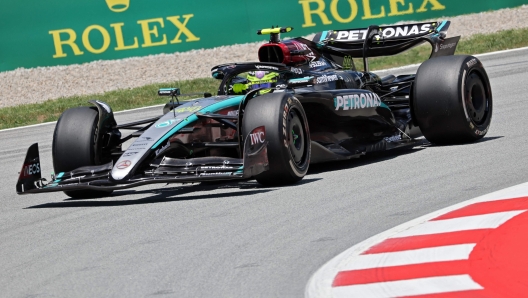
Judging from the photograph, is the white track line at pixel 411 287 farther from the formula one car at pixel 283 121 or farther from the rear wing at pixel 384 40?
the rear wing at pixel 384 40

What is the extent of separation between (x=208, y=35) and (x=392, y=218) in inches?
558

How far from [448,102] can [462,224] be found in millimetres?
3492

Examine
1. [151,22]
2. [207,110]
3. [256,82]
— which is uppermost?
[151,22]

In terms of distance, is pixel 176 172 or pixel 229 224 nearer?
pixel 229 224

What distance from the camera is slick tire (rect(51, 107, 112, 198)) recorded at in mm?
8125

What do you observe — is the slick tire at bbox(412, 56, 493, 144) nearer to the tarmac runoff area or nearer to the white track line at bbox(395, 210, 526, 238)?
the tarmac runoff area

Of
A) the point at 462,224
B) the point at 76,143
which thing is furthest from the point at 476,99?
the point at 462,224

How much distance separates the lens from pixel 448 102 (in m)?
8.81

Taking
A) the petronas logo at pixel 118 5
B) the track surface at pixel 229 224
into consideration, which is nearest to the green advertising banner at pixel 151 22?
the petronas logo at pixel 118 5

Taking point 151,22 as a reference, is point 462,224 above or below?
below

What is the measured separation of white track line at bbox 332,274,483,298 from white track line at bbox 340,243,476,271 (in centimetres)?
35

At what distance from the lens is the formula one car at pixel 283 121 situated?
744 cm

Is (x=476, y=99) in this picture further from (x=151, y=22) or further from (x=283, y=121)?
(x=151, y=22)

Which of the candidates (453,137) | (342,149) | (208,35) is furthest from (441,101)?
(208,35)
